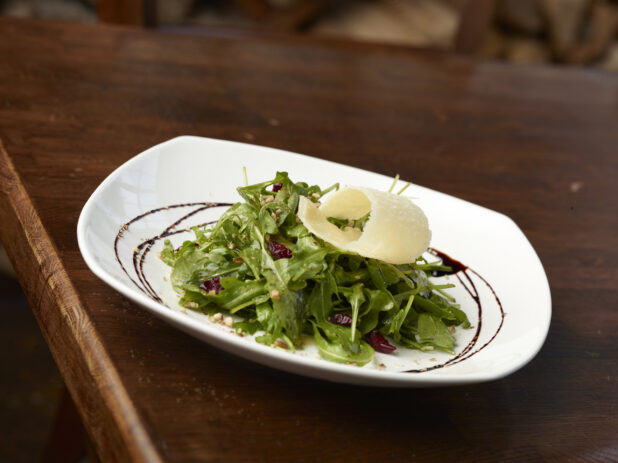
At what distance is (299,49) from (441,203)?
106 cm

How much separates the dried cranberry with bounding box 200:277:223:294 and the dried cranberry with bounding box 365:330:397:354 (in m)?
0.16

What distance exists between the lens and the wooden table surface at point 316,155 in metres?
0.59

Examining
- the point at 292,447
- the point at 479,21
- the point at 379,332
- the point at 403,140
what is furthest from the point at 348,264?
the point at 479,21

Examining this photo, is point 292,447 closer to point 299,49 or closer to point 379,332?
point 379,332

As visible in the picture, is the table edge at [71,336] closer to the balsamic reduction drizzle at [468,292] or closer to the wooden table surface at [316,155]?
the wooden table surface at [316,155]

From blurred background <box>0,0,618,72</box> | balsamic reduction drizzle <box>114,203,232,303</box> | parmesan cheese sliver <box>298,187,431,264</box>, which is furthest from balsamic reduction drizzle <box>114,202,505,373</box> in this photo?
blurred background <box>0,0,618,72</box>

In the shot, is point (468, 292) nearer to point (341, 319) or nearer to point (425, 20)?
point (341, 319)

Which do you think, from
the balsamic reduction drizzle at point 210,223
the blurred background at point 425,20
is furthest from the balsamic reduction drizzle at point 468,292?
the blurred background at point 425,20

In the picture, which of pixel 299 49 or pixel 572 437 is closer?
pixel 572 437

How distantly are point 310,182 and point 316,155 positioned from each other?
30cm

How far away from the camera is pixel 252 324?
66cm

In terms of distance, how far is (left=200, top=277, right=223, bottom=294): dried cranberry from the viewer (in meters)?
0.68

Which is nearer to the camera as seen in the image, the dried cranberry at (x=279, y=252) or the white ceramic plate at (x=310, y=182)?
the white ceramic plate at (x=310, y=182)

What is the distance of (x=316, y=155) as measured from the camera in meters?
1.21
